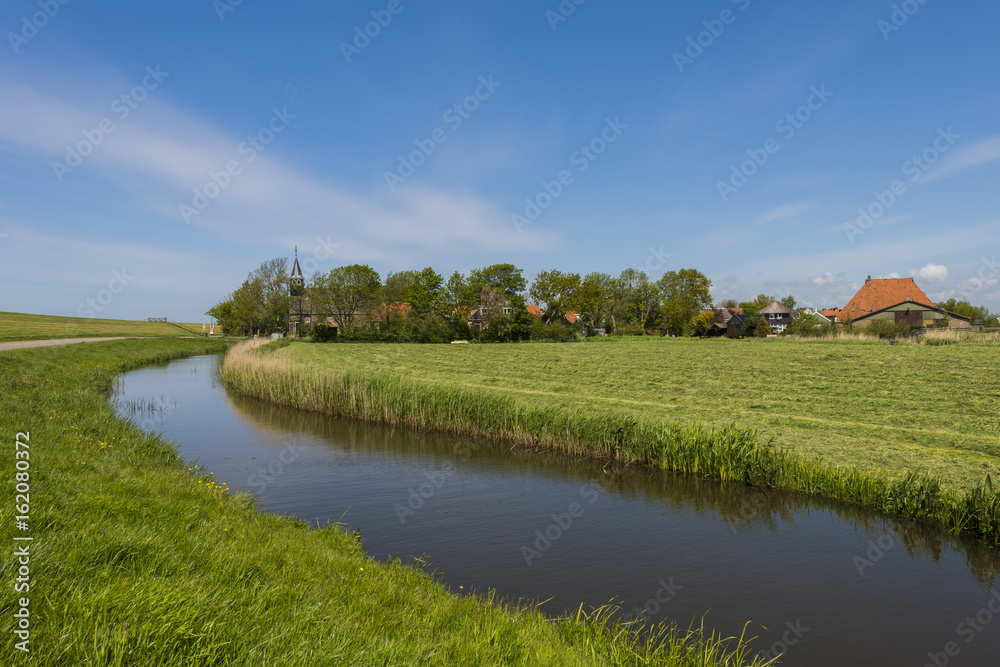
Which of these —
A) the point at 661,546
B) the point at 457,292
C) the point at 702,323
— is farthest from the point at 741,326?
the point at 661,546

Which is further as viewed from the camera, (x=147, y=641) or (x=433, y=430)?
(x=433, y=430)

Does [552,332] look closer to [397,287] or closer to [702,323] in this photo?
[397,287]

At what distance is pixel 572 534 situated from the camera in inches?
415

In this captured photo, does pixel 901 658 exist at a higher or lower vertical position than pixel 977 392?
lower

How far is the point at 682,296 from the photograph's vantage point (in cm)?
10681

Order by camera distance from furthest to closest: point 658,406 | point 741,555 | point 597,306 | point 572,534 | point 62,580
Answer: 1. point 597,306
2. point 658,406
3. point 572,534
4. point 741,555
5. point 62,580

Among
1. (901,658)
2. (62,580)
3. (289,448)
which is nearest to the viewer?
(62,580)

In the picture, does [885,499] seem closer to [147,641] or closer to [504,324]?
[147,641]

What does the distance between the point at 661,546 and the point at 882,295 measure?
318ft

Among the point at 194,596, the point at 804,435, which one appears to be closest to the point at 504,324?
the point at 804,435

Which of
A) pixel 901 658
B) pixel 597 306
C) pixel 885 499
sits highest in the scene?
pixel 597 306

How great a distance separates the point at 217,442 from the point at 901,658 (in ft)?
62.5

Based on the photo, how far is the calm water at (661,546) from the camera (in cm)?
738

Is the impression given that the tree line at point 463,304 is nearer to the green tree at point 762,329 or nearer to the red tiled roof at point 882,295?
the green tree at point 762,329
